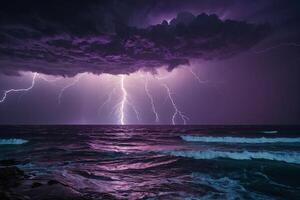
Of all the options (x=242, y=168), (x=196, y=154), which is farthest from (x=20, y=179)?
(x=196, y=154)

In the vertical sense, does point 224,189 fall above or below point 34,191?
below

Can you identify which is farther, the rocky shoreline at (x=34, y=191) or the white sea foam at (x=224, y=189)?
the white sea foam at (x=224, y=189)

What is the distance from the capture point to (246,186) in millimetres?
12562

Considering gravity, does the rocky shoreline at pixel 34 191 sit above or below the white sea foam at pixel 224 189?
above

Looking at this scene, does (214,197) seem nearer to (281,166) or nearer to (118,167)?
(118,167)

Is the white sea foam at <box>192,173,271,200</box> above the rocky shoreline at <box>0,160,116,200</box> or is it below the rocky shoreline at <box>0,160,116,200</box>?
below

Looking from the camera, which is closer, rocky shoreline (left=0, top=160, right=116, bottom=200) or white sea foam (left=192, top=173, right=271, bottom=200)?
rocky shoreline (left=0, top=160, right=116, bottom=200)

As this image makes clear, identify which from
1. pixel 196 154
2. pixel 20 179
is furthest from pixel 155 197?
pixel 196 154

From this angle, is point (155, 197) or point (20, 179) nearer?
point (155, 197)

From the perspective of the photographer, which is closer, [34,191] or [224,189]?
[34,191]

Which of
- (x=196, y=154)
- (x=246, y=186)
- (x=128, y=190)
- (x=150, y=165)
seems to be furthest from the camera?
(x=196, y=154)

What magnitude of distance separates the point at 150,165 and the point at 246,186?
7.22m

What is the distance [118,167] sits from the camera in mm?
17641

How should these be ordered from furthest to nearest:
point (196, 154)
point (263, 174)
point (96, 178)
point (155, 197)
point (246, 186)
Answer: point (196, 154) < point (263, 174) < point (96, 178) < point (246, 186) < point (155, 197)
